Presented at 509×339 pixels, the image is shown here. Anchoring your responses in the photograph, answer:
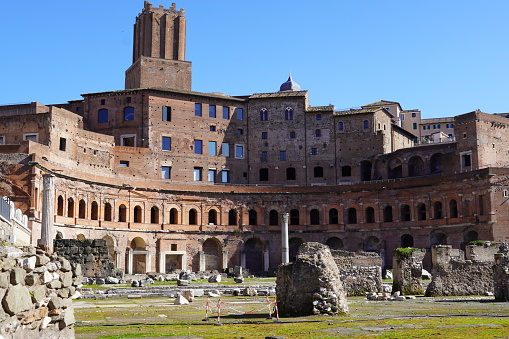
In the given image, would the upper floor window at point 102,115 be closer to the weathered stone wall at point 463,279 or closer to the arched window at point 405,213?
the arched window at point 405,213

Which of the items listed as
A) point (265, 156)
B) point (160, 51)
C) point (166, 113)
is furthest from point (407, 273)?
point (160, 51)

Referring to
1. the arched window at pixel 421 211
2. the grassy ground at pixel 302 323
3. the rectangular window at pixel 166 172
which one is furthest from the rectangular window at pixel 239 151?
the grassy ground at pixel 302 323

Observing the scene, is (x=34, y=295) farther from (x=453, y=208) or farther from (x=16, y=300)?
(x=453, y=208)

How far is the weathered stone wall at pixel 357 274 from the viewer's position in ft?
91.7

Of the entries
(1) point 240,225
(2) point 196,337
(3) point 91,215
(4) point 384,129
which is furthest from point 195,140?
(2) point 196,337

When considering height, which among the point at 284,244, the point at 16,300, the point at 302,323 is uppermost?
the point at 284,244

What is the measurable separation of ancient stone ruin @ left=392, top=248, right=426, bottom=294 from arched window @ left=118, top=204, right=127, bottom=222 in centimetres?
3117

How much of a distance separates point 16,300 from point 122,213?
4852 cm

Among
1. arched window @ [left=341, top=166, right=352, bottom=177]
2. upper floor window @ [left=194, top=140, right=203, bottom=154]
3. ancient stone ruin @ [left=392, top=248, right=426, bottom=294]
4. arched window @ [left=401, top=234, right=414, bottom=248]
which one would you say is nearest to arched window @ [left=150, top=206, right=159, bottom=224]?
upper floor window @ [left=194, top=140, right=203, bottom=154]

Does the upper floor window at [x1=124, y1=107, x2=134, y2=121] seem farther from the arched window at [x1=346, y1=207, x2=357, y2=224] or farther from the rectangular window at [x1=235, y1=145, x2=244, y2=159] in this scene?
the arched window at [x1=346, y1=207, x2=357, y2=224]

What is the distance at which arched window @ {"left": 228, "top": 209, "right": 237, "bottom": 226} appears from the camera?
60953 mm

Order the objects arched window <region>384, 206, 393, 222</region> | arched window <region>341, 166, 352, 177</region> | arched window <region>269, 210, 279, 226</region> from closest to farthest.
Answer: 1. arched window <region>384, 206, 393, 222</region>
2. arched window <region>269, 210, 279, 226</region>
3. arched window <region>341, 166, 352, 177</region>

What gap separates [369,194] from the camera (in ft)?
197

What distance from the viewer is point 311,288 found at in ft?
56.2
